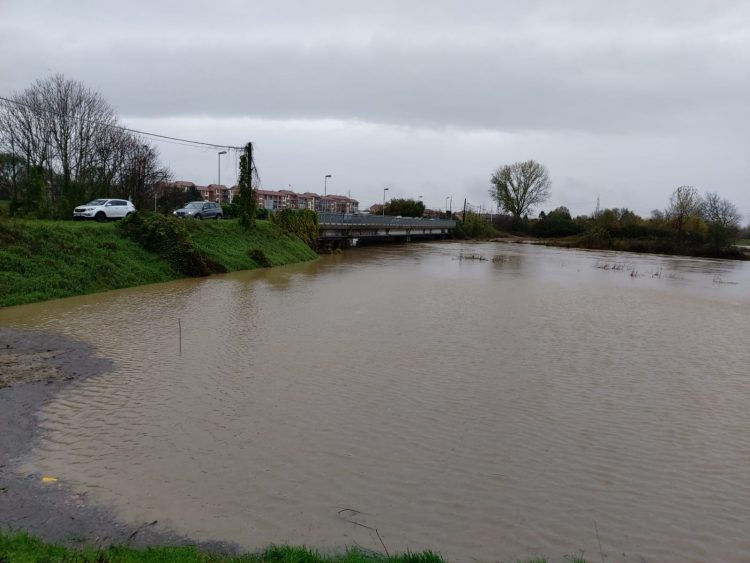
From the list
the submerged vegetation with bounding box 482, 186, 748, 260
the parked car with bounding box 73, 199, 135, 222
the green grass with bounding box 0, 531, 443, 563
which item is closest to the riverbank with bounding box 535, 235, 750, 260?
the submerged vegetation with bounding box 482, 186, 748, 260

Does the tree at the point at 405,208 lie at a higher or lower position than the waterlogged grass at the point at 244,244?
higher

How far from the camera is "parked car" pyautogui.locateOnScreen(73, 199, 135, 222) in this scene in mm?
30156

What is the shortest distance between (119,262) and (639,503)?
76.1ft

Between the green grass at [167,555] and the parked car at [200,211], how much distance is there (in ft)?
120

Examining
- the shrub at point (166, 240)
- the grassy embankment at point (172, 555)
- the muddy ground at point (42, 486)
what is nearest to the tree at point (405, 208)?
the shrub at point (166, 240)

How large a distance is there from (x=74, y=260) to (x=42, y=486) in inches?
704

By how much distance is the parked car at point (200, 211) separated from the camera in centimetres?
3981

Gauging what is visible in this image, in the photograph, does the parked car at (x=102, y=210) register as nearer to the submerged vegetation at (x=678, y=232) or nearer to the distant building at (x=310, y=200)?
the submerged vegetation at (x=678, y=232)

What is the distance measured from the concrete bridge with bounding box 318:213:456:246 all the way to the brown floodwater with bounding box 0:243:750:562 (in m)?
33.7

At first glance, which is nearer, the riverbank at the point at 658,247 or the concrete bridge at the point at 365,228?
the concrete bridge at the point at 365,228

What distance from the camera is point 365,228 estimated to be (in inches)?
2356

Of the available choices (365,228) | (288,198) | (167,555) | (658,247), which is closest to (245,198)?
(365,228)

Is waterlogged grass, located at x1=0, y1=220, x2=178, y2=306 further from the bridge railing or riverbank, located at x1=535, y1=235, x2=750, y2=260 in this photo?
riverbank, located at x1=535, y1=235, x2=750, y2=260

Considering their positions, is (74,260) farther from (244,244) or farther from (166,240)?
(244,244)
